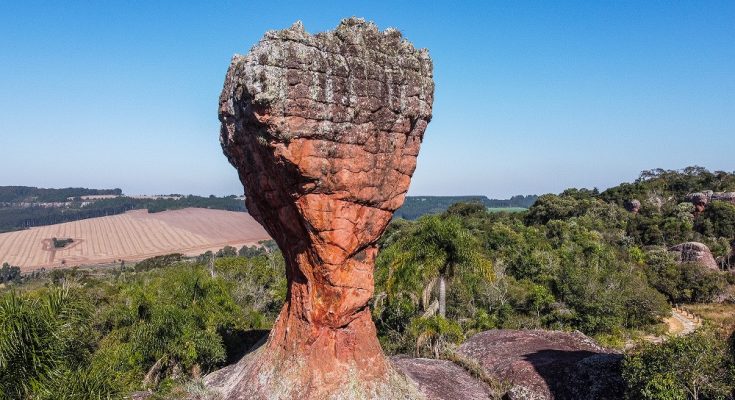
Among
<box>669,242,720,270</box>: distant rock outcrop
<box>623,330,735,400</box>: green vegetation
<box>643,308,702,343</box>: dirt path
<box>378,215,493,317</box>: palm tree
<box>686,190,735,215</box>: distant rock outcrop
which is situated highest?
<box>686,190,735,215</box>: distant rock outcrop

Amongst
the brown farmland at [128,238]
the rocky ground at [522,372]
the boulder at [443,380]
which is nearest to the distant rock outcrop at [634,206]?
the rocky ground at [522,372]

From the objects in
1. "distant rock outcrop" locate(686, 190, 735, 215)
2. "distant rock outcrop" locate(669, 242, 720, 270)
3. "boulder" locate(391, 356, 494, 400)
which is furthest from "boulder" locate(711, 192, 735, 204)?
"boulder" locate(391, 356, 494, 400)

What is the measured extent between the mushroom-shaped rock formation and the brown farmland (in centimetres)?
11213

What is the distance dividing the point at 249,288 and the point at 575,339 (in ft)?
96.3

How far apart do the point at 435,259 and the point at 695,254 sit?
146 ft

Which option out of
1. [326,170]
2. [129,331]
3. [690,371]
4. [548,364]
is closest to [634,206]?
[548,364]

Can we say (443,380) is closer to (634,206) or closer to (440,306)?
(440,306)

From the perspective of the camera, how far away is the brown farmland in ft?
393

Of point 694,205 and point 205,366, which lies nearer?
point 205,366

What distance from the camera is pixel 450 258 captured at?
90.3ft

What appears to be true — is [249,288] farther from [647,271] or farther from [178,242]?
[178,242]

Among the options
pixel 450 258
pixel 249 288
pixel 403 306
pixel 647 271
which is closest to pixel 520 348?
pixel 450 258

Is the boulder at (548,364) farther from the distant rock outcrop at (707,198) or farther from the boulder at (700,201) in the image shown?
the distant rock outcrop at (707,198)

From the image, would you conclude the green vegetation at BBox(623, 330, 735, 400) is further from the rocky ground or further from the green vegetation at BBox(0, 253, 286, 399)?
the green vegetation at BBox(0, 253, 286, 399)
